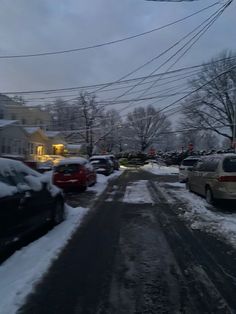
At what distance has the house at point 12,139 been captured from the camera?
44.6 m

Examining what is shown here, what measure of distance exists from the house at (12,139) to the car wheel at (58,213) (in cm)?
3204

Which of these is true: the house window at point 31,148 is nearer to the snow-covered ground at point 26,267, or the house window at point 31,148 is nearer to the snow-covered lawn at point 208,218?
the snow-covered lawn at point 208,218

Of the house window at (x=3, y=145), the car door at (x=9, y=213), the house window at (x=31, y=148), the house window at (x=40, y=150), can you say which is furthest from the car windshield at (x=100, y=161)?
the car door at (x=9, y=213)

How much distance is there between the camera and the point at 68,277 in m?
6.35

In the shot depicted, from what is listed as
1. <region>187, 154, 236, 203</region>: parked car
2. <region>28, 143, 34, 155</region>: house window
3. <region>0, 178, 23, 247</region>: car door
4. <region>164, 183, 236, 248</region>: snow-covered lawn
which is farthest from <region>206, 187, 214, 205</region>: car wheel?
<region>28, 143, 34, 155</region>: house window

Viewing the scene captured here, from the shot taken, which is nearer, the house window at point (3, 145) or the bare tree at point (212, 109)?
the house window at point (3, 145)

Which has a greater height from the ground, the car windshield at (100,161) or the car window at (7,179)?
the car window at (7,179)

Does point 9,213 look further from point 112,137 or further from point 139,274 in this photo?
point 112,137

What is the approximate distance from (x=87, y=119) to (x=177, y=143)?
65.2 meters

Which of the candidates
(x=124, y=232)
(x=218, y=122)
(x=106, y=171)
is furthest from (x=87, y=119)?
(x=124, y=232)

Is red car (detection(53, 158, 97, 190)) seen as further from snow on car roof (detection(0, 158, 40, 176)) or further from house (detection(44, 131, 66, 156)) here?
house (detection(44, 131, 66, 156))

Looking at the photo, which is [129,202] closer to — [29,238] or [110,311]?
[29,238]

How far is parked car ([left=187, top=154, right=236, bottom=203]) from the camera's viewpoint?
45.8ft

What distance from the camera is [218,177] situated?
1430cm
